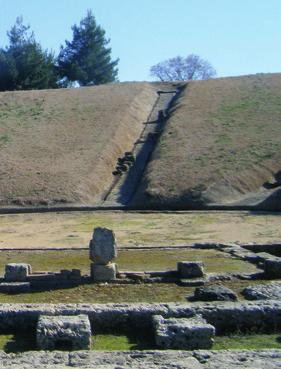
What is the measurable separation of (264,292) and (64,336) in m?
4.34

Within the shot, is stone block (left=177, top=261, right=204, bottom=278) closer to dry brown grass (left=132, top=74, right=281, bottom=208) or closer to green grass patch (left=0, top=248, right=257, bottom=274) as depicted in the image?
green grass patch (left=0, top=248, right=257, bottom=274)

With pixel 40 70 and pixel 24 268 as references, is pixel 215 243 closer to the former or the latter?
pixel 24 268

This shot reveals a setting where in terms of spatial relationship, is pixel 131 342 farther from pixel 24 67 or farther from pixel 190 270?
pixel 24 67

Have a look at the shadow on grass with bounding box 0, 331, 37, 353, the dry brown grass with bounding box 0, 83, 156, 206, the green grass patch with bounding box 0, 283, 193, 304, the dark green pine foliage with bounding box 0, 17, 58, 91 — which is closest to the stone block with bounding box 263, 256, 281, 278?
the green grass patch with bounding box 0, 283, 193, 304

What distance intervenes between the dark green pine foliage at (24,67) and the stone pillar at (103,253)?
178 ft

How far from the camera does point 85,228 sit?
27812 millimetres

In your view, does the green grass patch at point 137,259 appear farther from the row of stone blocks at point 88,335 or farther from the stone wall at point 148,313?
the row of stone blocks at point 88,335

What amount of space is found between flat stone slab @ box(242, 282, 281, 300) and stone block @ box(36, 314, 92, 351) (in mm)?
3867

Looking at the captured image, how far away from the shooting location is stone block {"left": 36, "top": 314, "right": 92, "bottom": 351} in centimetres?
976

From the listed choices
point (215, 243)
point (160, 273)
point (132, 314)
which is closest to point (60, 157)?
point (215, 243)

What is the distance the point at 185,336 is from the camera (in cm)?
972

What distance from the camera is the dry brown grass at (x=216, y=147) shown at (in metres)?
35.7

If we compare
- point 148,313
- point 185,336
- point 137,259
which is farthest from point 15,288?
point 185,336

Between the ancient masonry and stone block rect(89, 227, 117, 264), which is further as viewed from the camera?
stone block rect(89, 227, 117, 264)
